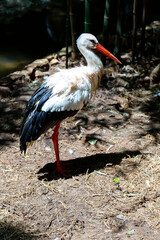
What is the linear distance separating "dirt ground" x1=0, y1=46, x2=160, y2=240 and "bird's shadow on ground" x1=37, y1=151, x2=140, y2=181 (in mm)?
13

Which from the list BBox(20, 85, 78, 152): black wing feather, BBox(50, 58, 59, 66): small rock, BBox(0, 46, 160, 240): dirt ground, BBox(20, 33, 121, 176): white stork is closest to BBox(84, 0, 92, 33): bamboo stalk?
BBox(0, 46, 160, 240): dirt ground

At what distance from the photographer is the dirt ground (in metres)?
2.81

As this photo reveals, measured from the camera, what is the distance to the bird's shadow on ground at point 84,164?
3676mm

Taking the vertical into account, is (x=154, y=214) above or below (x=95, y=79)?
below

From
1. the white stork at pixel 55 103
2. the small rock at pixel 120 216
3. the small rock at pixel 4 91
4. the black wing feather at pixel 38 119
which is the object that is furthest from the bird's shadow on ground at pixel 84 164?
the small rock at pixel 4 91

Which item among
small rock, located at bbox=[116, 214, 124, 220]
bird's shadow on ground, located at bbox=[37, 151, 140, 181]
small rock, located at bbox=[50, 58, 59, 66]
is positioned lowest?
bird's shadow on ground, located at bbox=[37, 151, 140, 181]

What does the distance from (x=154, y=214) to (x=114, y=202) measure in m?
0.45

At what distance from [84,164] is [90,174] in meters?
0.25

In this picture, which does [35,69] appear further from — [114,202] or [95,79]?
[114,202]

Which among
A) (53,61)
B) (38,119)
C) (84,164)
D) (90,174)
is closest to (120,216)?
(90,174)

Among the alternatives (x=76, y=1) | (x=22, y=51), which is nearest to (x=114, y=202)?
(x=22, y=51)

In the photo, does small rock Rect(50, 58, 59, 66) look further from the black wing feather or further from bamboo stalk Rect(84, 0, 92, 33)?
the black wing feather

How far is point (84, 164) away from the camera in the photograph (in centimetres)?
384

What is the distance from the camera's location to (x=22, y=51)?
862 cm
